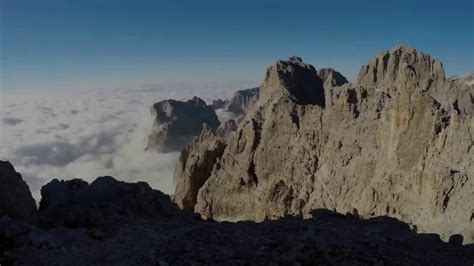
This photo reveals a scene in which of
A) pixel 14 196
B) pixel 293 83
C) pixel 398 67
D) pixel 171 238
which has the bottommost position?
pixel 171 238

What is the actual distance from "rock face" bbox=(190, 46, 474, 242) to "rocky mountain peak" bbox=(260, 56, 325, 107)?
24 centimetres

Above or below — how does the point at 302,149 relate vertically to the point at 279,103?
below

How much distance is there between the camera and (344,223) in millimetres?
20875

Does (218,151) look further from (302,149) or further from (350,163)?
(350,163)

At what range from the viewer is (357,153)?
5444cm

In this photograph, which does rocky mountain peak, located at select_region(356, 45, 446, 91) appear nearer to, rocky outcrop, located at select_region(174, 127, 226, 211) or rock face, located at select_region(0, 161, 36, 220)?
rocky outcrop, located at select_region(174, 127, 226, 211)

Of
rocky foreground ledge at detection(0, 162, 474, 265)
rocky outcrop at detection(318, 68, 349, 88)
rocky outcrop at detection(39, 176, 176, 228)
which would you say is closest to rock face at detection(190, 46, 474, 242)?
rocky foreground ledge at detection(0, 162, 474, 265)

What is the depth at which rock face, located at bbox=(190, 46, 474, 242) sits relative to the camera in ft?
132

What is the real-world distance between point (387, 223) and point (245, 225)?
628cm

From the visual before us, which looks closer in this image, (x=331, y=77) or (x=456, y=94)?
(x=456, y=94)

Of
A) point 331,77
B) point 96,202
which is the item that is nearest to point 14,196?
point 96,202

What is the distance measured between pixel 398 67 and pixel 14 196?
243 ft

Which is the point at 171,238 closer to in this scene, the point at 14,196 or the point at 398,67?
the point at 14,196

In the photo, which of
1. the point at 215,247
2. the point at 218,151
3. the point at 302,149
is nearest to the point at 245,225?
the point at 215,247
